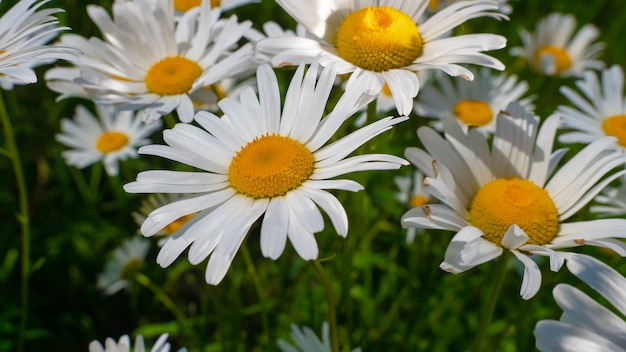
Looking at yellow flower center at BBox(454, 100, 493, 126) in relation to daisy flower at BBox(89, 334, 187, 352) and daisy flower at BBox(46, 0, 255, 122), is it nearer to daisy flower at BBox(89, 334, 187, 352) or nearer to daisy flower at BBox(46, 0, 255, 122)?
daisy flower at BBox(46, 0, 255, 122)

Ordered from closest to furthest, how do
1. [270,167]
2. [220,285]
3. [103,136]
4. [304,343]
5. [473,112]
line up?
1. [270,167]
2. [304,343]
3. [220,285]
4. [473,112]
5. [103,136]

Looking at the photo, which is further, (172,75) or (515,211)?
(172,75)

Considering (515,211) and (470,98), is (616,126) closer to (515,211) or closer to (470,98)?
(470,98)

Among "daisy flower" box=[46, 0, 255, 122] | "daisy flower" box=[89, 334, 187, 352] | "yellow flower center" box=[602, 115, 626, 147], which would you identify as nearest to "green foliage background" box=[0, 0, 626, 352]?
"yellow flower center" box=[602, 115, 626, 147]

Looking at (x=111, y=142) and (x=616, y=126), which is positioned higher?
(x=111, y=142)

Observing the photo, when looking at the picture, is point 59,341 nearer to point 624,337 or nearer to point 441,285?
point 441,285

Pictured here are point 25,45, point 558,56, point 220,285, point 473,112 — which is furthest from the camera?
point 558,56

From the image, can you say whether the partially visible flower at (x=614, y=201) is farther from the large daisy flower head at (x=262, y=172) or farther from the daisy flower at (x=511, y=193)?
the large daisy flower head at (x=262, y=172)

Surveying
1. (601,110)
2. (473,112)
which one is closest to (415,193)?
(473,112)
